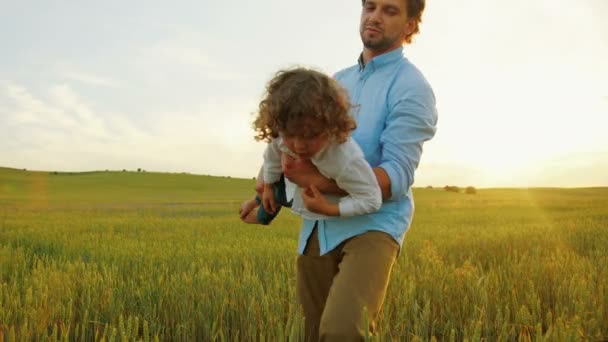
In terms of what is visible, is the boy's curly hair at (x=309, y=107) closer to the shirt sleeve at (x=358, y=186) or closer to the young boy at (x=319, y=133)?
the young boy at (x=319, y=133)

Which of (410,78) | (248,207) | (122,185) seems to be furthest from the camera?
(122,185)

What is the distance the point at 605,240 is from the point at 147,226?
10.4 m

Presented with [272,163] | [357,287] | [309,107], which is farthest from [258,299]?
[309,107]

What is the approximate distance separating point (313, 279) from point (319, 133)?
38.8 inches

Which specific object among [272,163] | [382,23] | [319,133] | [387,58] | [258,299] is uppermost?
[382,23]

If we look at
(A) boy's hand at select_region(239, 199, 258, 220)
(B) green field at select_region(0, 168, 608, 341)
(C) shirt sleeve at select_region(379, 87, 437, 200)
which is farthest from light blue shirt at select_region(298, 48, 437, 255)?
(B) green field at select_region(0, 168, 608, 341)

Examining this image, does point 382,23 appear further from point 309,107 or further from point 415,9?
point 309,107

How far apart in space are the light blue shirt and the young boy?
185 millimetres

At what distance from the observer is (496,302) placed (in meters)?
4.38

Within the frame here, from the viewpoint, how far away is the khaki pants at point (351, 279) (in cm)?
237

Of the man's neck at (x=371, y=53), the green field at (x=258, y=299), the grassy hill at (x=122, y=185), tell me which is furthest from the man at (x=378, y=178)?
the grassy hill at (x=122, y=185)

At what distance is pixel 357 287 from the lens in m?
2.45

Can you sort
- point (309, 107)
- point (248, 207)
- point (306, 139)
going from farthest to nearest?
1. point (248, 207)
2. point (306, 139)
3. point (309, 107)

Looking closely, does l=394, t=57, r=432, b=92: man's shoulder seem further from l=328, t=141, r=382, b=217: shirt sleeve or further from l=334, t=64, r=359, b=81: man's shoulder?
l=328, t=141, r=382, b=217: shirt sleeve
